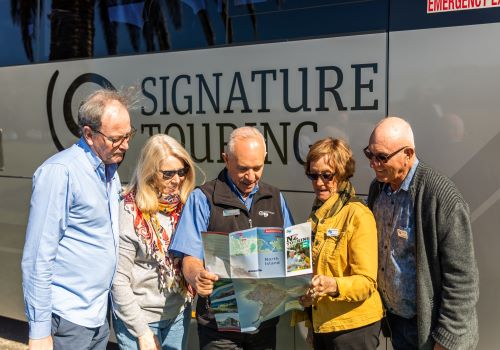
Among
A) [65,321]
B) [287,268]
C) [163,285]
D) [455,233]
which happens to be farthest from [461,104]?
[65,321]

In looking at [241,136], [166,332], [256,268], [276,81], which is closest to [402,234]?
[256,268]

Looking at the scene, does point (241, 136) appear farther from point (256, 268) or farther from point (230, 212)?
point (256, 268)

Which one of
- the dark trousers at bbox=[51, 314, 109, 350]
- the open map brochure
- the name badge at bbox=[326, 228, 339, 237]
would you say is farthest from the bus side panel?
the dark trousers at bbox=[51, 314, 109, 350]

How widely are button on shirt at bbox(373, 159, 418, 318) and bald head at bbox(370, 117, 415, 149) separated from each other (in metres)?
0.14

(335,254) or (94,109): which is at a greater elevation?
(94,109)

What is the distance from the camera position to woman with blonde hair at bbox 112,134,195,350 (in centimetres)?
248

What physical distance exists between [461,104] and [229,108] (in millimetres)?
1384

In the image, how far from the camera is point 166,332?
2.66 metres

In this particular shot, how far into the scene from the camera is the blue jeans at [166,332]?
2531mm

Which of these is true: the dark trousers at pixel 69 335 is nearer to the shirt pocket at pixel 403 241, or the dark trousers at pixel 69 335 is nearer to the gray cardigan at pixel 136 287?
the gray cardigan at pixel 136 287

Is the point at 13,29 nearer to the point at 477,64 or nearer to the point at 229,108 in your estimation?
the point at 229,108

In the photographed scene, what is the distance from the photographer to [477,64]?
2.78 metres

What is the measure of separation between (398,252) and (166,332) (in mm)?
1142

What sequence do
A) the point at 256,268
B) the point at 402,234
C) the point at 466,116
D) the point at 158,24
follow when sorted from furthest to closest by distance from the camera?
the point at 158,24, the point at 466,116, the point at 402,234, the point at 256,268
